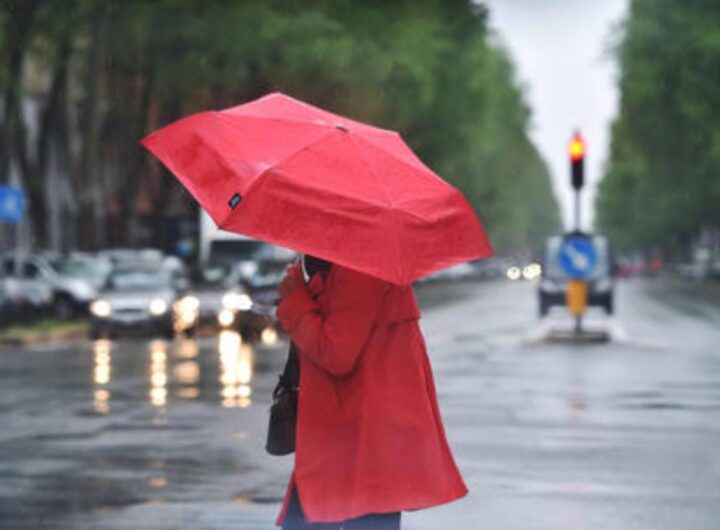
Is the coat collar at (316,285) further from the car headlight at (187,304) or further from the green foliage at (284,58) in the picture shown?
the green foliage at (284,58)

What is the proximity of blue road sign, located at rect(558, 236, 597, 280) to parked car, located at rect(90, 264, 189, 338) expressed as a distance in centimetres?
756

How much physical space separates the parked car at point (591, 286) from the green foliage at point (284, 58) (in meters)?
7.93

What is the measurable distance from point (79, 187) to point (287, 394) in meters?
38.2

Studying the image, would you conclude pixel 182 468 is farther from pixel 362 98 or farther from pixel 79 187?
pixel 362 98

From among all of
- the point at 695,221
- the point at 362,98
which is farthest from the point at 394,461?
the point at 695,221

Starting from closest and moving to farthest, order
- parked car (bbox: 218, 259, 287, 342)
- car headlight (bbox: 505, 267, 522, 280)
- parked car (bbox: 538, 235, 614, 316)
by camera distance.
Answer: parked car (bbox: 218, 259, 287, 342) → parked car (bbox: 538, 235, 614, 316) → car headlight (bbox: 505, 267, 522, 280)

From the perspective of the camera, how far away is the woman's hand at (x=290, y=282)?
564 cm

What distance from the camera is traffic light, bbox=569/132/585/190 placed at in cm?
2802

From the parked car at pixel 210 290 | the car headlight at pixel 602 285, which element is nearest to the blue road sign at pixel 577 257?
the parked car at pixel 210 290

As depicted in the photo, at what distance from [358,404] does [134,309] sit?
87.5 feet

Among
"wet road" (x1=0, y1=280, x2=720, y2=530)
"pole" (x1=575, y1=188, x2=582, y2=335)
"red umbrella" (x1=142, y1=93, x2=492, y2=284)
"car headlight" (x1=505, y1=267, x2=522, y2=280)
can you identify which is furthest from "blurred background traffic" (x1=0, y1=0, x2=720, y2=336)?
"car headlight" (x1=505, y1=267, x2=522, y2=280)

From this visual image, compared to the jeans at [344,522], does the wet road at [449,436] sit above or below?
below

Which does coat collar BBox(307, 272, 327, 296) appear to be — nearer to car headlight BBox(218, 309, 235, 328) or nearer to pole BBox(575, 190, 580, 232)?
pole BBox(575, 190, 580, 232)

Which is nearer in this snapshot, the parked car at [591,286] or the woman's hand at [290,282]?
the woman's hand at [290,282]
